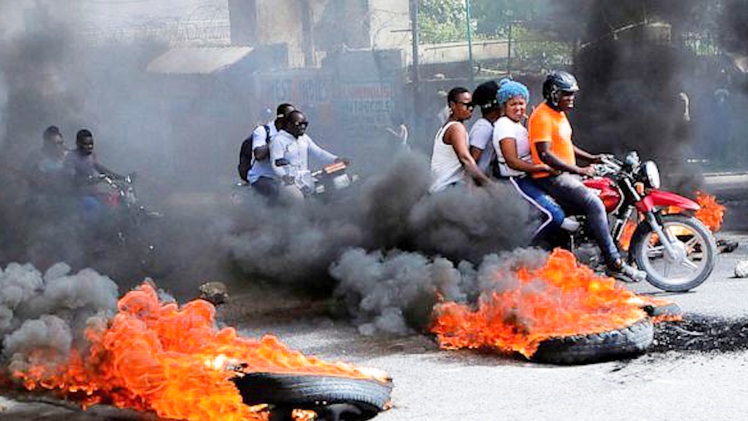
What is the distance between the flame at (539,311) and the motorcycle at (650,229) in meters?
1.06

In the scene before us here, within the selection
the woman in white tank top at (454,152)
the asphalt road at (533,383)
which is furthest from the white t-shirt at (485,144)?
the asphalt road at (533,383)

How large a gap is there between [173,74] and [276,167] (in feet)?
44.0

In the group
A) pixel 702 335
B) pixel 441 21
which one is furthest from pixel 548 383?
pixel 441 21

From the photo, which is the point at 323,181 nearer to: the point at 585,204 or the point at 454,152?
the point at 454,152

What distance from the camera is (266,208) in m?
9.85

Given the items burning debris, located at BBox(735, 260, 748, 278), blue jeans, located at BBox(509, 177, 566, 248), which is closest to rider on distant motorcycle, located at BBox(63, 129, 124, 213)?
blue jeans, located at BBox(509, 177, 566, 248)

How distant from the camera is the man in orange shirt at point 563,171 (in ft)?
26.9

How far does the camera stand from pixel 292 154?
1051cm

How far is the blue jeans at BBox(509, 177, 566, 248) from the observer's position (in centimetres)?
821

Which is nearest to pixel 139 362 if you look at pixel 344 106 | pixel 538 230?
pixel 538 230

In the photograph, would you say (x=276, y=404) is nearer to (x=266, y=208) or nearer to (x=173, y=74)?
(x=266, y=208)

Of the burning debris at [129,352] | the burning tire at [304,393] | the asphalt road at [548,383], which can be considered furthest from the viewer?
the asphalt road at [548,383]

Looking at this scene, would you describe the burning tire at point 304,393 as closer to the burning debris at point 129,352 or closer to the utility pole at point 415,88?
the burning debris at point 129,352

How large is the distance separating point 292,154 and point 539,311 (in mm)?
4270
